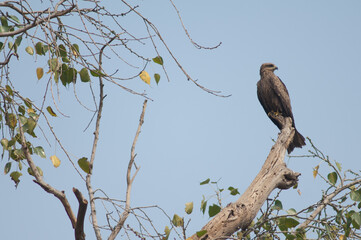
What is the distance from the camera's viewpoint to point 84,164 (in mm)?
2600

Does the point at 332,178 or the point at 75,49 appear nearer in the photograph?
the point at 75,49

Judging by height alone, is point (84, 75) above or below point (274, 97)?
below

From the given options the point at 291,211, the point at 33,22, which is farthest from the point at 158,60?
the point at 291,211

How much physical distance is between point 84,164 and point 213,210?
1180 mm

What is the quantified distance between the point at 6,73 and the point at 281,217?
87.2 inches

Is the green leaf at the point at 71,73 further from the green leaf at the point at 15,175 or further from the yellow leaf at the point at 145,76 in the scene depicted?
the green leaf at the point at 15,175

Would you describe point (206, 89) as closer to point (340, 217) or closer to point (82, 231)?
point (82, 231)

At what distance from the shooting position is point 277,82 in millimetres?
8398

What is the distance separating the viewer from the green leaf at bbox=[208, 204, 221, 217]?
3340 millimetres

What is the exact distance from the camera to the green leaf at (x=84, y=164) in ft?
8.44

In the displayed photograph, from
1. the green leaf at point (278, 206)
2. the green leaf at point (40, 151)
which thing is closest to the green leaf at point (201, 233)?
the green leaf at point (278, 206)

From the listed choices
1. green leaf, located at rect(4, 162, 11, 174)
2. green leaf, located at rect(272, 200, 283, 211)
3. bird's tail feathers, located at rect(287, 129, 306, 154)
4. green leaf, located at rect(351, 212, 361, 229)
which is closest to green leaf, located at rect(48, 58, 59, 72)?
green leaf, located at rect(4, 162, 11, 174)

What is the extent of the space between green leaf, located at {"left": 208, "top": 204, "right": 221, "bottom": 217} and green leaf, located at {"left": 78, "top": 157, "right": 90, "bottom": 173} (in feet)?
3.61

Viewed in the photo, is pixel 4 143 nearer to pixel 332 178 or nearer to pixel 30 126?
pixel 30 126
